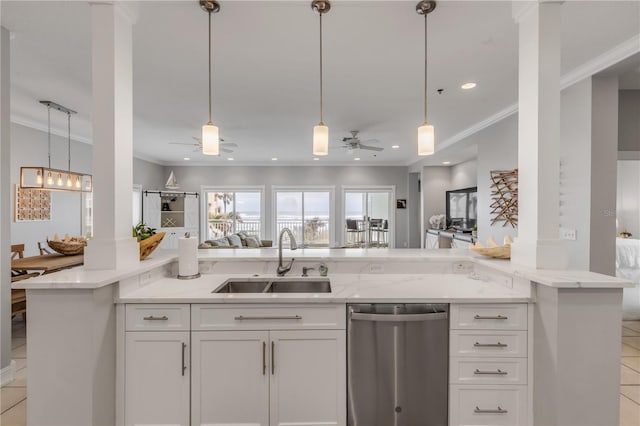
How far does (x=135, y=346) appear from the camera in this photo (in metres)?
1.68

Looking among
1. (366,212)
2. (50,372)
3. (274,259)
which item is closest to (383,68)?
(274,259)

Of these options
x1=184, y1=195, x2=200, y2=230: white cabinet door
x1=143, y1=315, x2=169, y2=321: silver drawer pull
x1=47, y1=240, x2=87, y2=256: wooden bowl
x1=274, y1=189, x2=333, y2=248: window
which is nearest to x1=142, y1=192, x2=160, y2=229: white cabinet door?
x1=184, y1=195, x2=200, y2=230: white cabinet door

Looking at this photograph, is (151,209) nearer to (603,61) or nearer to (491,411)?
(491,411)

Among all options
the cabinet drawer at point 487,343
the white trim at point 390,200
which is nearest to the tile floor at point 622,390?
the cabinet drawer at point 487,343

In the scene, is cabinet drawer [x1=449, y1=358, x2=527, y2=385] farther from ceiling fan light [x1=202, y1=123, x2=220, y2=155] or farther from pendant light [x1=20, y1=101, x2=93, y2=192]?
pendant light [x1=20, y1=101, x2=93, y2=192]

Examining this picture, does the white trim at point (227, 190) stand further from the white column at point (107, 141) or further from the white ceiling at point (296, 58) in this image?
the white column at point (107, 141)

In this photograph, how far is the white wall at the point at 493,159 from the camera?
13.1ft

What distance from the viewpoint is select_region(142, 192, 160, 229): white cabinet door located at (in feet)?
23.2

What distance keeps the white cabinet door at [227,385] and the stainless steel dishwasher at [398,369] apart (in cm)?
50

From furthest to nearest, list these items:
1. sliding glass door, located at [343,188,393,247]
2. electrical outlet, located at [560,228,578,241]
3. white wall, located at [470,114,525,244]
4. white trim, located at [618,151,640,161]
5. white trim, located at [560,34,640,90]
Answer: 1. sliding glass door, located at [343,188,393,247]
2. white wall, located at [470,114,525,244]
3. white trim, located at [618,151,640,161]
4. electrical outlet, located at [560,228,578,241]
5. white trim, located at [560,34,640,90]

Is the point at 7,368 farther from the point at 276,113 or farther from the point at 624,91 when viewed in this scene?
the point at 624,91

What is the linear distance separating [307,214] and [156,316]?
6.78m

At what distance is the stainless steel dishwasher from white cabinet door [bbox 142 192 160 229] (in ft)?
22.7

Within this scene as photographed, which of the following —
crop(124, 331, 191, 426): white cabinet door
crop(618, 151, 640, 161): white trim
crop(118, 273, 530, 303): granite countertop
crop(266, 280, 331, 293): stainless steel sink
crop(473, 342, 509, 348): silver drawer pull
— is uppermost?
crop(618, 151, 640, 161): white trim
